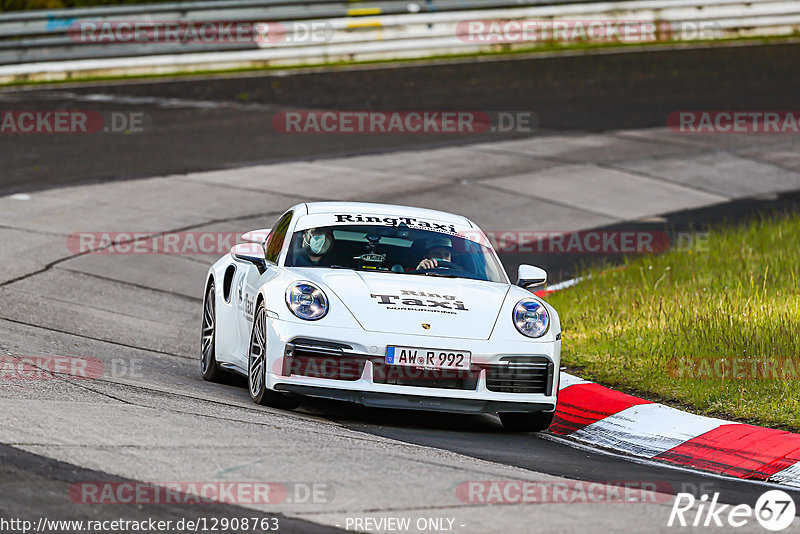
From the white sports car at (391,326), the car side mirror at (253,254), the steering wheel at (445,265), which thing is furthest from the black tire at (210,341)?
the steering wheel at (445,265)

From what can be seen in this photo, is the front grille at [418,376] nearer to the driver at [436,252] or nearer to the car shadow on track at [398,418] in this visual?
the car shadow on track at [398,418]

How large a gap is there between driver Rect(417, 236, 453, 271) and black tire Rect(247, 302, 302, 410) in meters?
1.21

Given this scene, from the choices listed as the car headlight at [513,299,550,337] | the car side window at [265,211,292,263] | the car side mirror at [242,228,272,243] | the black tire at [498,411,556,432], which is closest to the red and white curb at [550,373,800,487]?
the black tire at [498,411,556,432]

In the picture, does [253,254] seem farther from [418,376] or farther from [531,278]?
[531,278]

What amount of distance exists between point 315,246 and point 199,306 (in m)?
3.63

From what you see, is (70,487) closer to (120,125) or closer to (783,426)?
(783,426)

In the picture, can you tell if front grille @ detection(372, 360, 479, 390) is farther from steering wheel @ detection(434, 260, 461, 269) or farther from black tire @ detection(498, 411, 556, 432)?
steering wheel @ detection(434, 260, 461, 269)

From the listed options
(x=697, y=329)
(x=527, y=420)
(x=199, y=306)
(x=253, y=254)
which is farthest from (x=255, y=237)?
(x=697, y=329)

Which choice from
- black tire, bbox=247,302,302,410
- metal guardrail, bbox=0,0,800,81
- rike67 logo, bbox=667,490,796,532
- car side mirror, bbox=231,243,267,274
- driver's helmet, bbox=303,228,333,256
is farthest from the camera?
metal guardrail, bbox=0,0,800,81

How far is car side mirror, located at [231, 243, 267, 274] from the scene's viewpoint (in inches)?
331

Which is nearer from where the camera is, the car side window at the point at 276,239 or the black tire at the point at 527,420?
the black tire at the point at 527,420

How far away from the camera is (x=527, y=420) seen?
8.00 meters

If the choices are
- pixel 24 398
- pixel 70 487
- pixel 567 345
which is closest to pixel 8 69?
pixel 567 345

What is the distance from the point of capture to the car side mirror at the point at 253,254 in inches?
331
